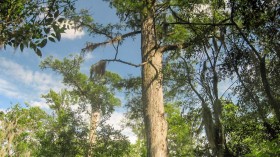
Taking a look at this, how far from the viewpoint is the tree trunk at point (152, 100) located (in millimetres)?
7183


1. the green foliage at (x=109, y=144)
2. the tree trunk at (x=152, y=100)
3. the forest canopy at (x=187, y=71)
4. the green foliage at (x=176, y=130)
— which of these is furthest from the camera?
the green foliage at (x=176, y=130)

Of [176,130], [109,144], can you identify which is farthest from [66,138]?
[176,130]

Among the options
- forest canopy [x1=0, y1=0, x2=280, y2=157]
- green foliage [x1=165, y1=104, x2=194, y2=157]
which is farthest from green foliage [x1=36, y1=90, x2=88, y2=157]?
green foliage [x1=165, y1=104, x2=194, y2=157]

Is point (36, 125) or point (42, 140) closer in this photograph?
point (42, 140)

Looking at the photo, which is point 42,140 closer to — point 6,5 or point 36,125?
point 36,125

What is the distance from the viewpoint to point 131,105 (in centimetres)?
1442

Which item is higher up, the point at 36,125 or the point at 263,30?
the point at 36,125

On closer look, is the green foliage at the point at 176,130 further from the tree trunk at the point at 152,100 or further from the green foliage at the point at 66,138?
the tree trunk at the point at 152,100

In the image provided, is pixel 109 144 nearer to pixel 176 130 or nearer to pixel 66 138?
pixel 66 138

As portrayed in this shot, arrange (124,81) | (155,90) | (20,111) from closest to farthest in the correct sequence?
(155,90)
(124,81)
(20,111)

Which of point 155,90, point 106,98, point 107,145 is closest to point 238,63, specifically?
point 155,90

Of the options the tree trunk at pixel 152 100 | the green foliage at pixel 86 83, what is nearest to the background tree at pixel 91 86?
the green foliage at pixel 86 83

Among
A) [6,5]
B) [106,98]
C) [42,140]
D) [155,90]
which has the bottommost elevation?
[6,5]

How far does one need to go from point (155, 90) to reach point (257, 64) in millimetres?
3094
